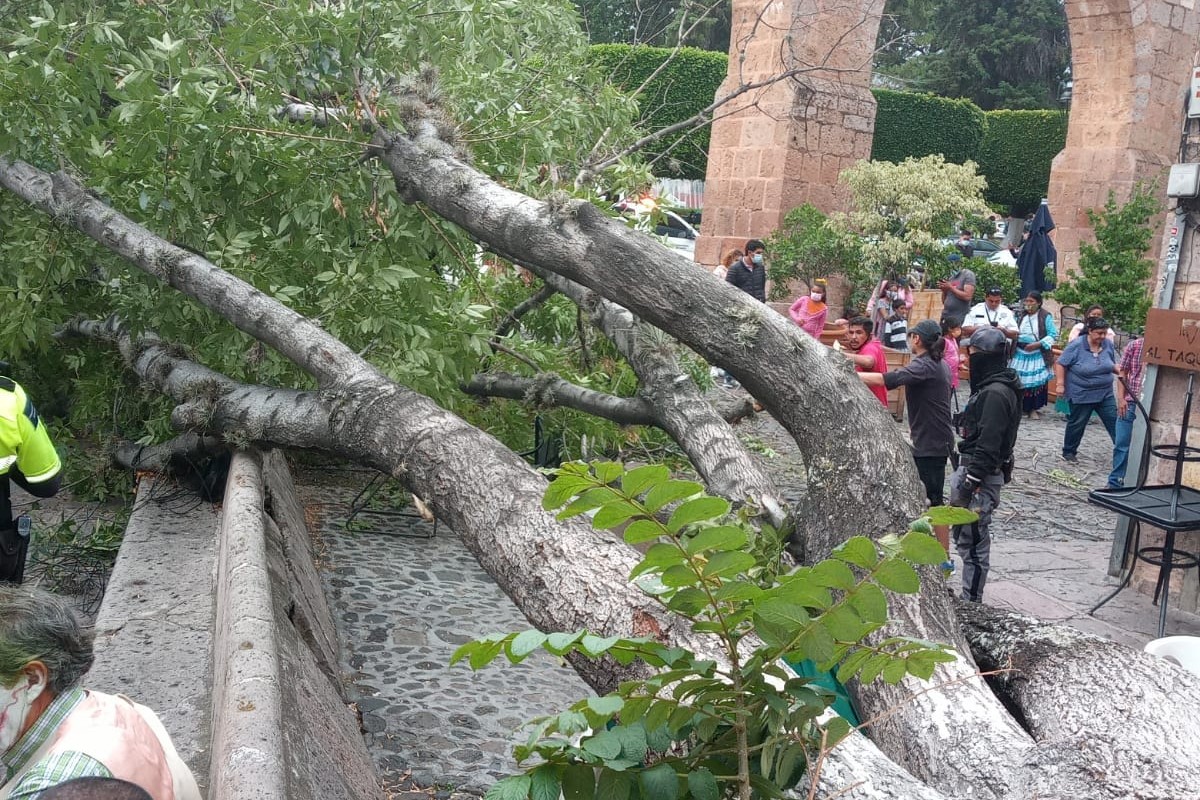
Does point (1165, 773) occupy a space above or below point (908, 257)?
below

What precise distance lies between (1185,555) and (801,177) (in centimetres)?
1000

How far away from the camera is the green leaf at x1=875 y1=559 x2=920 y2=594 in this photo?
182 centimetres

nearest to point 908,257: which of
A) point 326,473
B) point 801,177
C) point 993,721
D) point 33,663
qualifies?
point 801,177

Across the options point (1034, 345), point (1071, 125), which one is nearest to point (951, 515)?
point (1034, 345)

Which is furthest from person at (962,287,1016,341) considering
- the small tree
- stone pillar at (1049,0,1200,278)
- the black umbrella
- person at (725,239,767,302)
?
stone pillar at (1049,0,1200,278)

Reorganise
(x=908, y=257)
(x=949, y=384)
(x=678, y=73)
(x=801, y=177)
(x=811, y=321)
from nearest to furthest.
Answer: (x=949, y=384)
(x=811, y=321)
(x=908, y=257)
(x=801, y=177)
(x=678, y=73)

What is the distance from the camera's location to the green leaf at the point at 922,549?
1.81 m

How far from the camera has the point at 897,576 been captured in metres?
1.83

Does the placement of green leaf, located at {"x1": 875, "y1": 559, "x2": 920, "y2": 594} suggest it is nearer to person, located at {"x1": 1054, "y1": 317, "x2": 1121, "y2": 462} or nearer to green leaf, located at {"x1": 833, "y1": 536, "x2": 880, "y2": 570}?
green leaf, located at {"x1": 833, "y1": 536, "x2": 880, "y2": 570}

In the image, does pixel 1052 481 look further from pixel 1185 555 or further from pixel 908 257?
pixel 908 257

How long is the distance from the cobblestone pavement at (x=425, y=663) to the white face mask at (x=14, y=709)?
1.27 m

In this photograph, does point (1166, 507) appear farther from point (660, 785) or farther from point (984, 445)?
point (660, 785)

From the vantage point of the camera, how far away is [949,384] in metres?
6.73

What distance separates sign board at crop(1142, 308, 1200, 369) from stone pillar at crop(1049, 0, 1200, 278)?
33.1 ft
